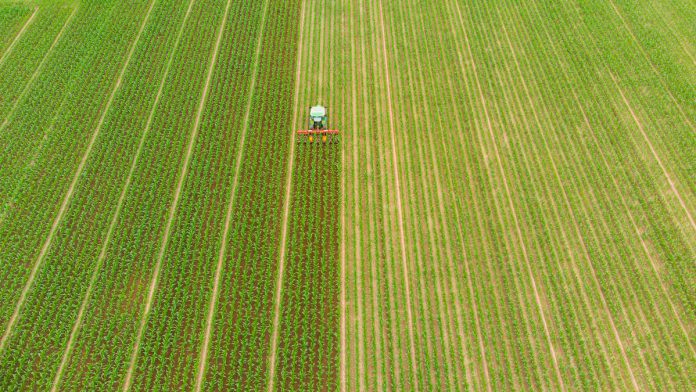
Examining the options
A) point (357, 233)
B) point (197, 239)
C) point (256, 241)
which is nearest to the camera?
point (256, 241)

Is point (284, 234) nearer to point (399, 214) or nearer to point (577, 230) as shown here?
point (399, 214)

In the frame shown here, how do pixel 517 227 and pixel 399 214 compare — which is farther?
pixel 399 214

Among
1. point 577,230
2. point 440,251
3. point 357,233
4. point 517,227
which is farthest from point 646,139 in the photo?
point 357,233

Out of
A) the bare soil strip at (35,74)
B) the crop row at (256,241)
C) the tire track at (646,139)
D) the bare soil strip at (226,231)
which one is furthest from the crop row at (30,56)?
the tire track at (646,139)

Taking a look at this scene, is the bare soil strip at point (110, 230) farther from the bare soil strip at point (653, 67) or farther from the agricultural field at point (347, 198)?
the bare soil strip at point (653, 67)

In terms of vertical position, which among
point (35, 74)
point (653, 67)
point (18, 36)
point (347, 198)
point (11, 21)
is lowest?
point (347, 198)

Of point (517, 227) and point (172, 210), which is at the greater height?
point (172, 210)

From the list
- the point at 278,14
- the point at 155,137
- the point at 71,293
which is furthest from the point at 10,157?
the point at 278,14

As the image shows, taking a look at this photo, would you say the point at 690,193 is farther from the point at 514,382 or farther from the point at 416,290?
the point at 416,290
